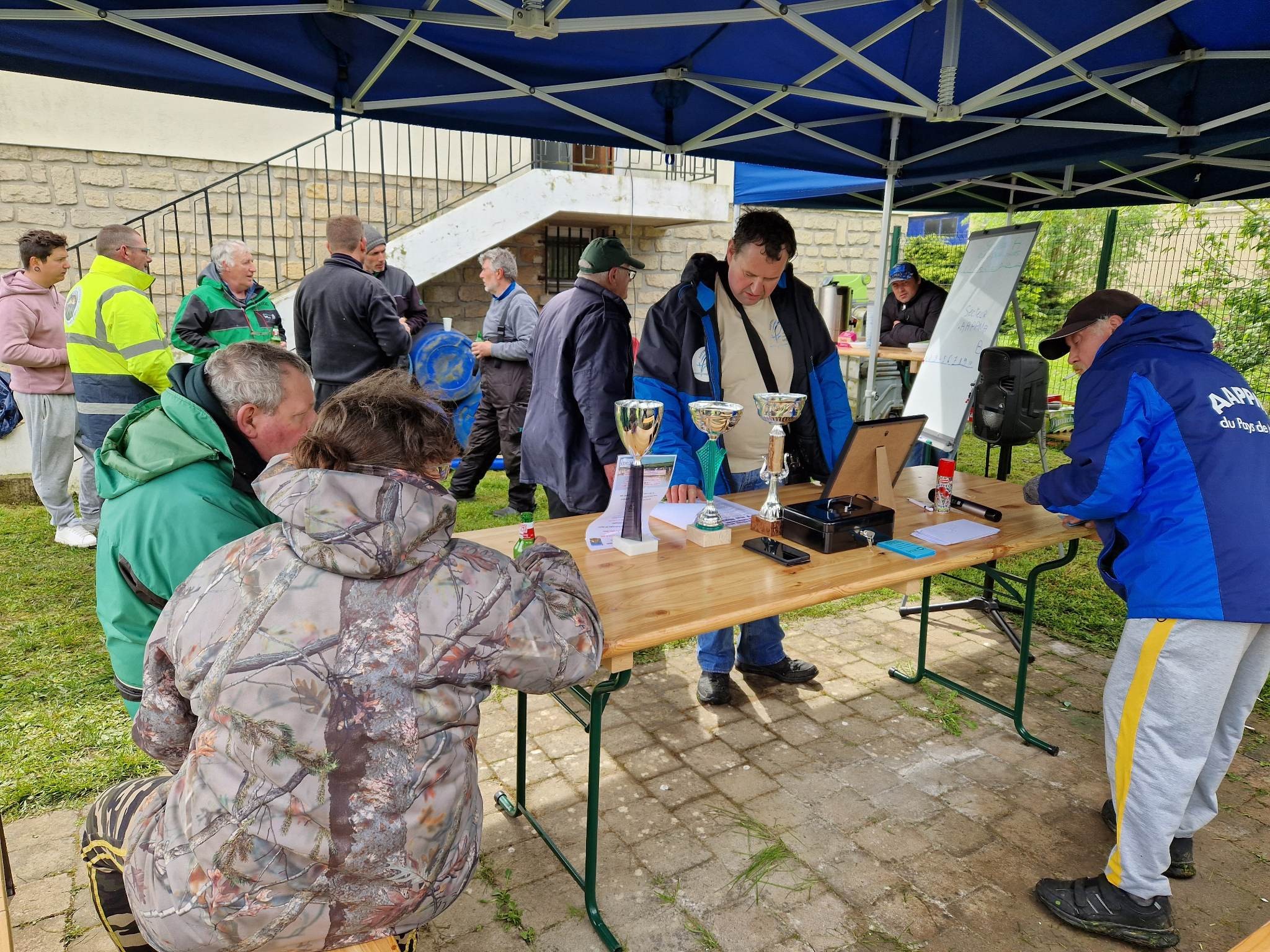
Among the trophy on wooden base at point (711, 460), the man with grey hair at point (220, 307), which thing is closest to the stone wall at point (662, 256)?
the man with grey hair at point (220, 307)

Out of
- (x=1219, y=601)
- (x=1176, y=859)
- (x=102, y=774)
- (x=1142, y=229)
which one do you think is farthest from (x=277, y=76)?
(x=1142, y=229)

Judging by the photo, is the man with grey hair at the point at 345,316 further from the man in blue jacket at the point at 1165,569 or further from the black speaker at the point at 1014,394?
the man in blue jacket at the point at 1165,569

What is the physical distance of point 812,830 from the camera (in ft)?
8.92

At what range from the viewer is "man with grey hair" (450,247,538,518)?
19.1 feet

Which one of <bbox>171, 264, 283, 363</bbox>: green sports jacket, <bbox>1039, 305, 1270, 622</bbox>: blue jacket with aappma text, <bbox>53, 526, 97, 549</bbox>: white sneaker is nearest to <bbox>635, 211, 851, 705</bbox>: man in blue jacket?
<bbox>1039, 305, 1270, 622</bbox>: blue jacket with aappma text

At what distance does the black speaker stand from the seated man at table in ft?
8.88

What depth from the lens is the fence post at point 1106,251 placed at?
837 centimetres

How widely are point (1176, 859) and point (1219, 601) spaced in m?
0.99

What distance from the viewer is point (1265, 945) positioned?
1.57m

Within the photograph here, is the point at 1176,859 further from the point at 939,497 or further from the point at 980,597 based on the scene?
the point at 980,597

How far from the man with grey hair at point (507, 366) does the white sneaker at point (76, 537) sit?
2.36 meters

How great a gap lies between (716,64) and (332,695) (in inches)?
121

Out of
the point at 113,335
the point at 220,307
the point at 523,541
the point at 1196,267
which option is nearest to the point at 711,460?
the point at 523,541

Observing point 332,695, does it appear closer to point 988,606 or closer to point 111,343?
point 988,606
